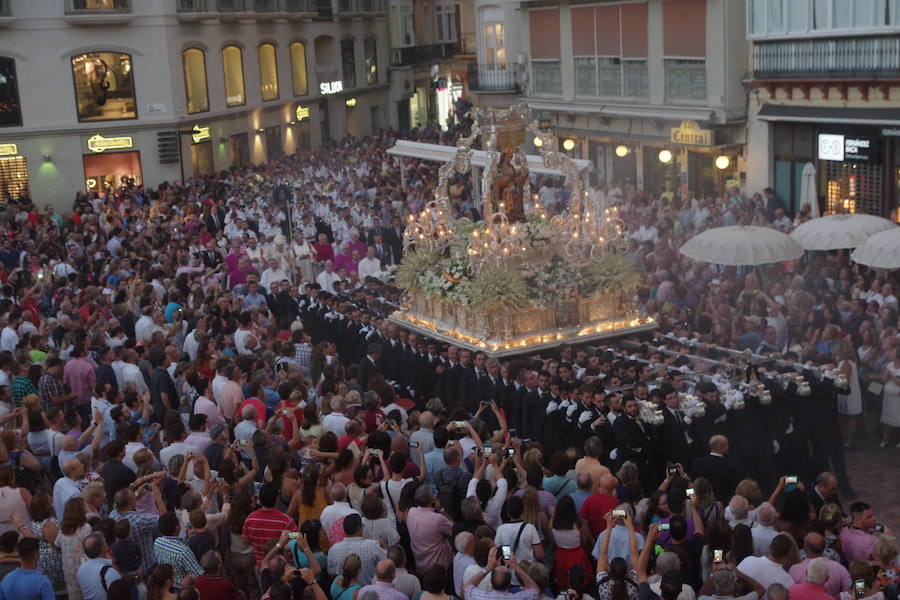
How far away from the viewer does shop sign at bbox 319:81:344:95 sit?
50.5 meters

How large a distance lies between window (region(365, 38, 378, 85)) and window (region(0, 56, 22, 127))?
70.0ft

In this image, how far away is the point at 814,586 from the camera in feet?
25.9

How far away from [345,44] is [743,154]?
29.3 metres

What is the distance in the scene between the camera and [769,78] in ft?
84.1

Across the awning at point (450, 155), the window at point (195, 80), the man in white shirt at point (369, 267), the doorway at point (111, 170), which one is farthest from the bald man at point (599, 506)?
the window at point (195, 80)

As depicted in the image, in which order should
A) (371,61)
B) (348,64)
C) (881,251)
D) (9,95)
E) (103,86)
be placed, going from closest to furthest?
(881,251)
(9,95)
(103,86)
(348,64)
(371,61)

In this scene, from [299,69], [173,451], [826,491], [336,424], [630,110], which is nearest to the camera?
[826,491]

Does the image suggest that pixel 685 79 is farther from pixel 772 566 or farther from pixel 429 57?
pixel 429 57

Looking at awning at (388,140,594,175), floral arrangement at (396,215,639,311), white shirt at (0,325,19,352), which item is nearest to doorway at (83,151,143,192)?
awning at (388,140,594,175)

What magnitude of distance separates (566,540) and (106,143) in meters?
32.2

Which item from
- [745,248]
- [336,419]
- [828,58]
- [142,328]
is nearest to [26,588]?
[336,419]

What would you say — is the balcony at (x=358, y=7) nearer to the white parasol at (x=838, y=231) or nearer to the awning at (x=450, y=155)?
the awning at (x=450, y=155)

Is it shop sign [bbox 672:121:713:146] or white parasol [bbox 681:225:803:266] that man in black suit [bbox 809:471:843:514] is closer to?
white parasol [bbox 681:225:803:266]

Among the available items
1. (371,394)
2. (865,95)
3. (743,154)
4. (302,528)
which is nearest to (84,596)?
(302,528)
